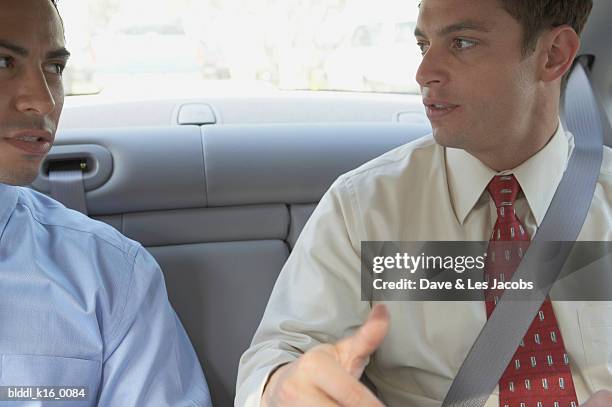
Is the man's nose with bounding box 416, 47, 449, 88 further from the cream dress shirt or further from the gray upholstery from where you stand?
the gray upholstery

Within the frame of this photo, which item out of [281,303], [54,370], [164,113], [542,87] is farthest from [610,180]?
[164,113]

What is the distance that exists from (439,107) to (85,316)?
751 mm

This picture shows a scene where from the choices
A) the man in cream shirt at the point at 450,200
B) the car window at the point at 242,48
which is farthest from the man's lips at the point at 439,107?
the car window at the point at 242,48

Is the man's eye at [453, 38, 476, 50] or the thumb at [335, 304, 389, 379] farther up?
the man's eye at [453, 38, 476, 50]

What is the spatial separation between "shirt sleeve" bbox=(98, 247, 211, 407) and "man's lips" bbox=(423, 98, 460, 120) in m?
0.62

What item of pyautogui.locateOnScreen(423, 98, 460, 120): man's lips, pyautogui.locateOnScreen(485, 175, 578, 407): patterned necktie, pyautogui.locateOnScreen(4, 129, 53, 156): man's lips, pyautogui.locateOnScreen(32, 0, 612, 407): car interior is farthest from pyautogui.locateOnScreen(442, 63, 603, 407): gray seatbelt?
pyautogui.locateOnScreen(4, 129, 53, 156): man's lips

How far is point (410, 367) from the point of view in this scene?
4.91 feet

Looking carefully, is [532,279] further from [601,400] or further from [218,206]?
[218,206]

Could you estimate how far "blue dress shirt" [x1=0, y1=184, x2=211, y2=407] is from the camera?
1.51 metres

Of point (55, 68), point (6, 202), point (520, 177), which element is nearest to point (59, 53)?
point (55, 68)

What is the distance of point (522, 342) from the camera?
4.83 ft

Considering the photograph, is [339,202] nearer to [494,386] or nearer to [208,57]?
[494,386]

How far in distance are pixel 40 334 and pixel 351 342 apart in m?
0.75

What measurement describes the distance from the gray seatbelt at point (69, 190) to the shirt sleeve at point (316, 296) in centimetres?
59
